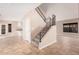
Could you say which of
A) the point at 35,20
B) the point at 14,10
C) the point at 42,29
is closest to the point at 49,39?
the point at 42,29

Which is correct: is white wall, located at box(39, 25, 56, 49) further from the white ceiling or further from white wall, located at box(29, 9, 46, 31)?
the white ceiling

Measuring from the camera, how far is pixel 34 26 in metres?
2.28

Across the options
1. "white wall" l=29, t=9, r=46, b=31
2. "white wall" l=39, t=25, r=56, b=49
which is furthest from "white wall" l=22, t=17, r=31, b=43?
"white wall" l=39, t=25, r=56, b=49

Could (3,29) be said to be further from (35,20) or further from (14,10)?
(35,20)

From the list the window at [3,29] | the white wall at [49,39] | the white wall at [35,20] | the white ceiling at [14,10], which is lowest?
the white wall at [49,39]

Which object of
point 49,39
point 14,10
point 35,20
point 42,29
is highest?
point 14,10

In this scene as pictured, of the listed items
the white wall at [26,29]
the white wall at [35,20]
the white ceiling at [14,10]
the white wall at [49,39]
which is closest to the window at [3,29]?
the white ceiling at [14,10]

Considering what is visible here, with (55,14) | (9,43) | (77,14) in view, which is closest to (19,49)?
(9,43)

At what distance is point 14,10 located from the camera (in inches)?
88.2

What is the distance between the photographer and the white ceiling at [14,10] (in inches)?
87.3

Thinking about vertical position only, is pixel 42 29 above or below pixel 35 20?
below

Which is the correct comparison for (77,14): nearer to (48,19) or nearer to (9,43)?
(48,19)

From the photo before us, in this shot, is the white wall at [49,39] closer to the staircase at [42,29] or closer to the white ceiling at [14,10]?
the staircase at [42,29]
